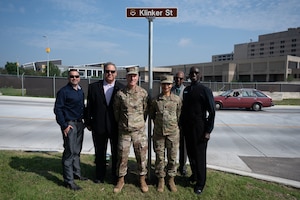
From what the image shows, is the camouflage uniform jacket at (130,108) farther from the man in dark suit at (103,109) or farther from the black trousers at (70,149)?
the black trousers at (70,149)

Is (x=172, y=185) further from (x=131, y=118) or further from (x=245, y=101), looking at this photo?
(x=245, y=101)

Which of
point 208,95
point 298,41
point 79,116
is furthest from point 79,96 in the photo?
point 298,41

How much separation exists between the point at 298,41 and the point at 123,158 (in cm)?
12522

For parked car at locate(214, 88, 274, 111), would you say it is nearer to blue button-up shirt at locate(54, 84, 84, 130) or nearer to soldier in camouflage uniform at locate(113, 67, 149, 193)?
soldier in camouflage uniform at locate(113, 67, 149, 193)

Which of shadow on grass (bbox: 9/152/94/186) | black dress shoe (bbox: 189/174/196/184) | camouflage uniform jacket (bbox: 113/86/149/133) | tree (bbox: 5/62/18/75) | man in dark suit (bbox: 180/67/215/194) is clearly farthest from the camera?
tree (bbox: 5/62/18/75)

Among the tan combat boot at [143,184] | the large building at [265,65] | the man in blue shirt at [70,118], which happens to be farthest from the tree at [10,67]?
the tan combat boot at [143,184]

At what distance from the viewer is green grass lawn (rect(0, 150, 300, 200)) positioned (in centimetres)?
350

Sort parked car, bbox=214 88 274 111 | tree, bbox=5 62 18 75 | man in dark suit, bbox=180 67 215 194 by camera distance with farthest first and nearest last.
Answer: tree, bbox=5 62 18 75 < parked car, bbox=214 88 274 111 < man in dark suit, bbox=180 67 215 194

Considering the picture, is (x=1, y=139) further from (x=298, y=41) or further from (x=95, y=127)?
(x=298, y=41)

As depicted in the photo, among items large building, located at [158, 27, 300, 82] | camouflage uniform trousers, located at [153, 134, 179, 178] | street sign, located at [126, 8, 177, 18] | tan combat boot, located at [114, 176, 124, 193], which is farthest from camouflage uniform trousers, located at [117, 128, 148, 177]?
large building, located at [158, 27, 300, 82]

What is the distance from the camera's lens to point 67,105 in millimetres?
3615

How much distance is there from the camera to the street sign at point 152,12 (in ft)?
12.4

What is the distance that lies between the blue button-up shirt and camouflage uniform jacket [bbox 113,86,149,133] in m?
0.62

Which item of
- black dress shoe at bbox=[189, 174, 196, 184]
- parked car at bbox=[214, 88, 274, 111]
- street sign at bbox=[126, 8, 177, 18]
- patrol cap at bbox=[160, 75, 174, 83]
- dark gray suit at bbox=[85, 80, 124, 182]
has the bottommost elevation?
black dress shoe at bbox=[189, 174, 196, 184]
